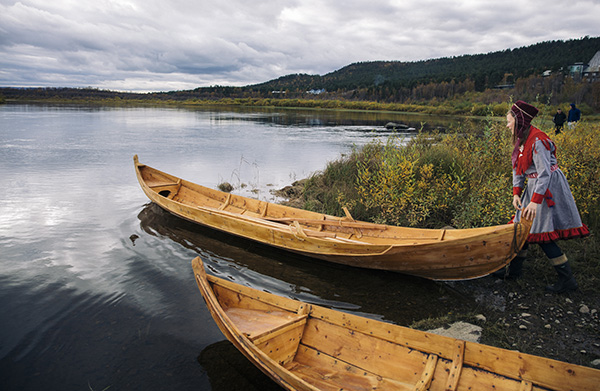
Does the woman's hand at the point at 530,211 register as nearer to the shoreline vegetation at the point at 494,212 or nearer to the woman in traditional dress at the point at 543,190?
the woman in traditional dress at the point at 543,190

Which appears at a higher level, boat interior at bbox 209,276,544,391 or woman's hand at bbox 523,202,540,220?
woman's hand at bbox 523,202,540,220

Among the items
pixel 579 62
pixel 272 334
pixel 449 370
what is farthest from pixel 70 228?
pixel 579 62

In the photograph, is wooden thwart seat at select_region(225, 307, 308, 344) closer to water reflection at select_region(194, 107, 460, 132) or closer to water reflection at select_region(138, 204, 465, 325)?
water reflection at select_region(138, 204, 465, 325)

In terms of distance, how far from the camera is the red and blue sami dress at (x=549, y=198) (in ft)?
13.5

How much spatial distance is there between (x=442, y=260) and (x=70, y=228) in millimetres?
7785

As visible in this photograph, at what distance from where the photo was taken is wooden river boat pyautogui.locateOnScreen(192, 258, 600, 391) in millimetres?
2799

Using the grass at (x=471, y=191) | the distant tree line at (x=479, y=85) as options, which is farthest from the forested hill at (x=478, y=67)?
the grass at (x=471, y=191)

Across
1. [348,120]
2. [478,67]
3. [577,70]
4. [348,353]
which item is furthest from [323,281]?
[478,67]

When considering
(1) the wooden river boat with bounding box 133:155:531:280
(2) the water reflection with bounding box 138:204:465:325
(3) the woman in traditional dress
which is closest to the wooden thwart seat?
(2) the water reflection with bounding box 138:204:465:325

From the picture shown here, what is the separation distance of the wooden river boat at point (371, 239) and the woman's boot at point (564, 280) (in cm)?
68

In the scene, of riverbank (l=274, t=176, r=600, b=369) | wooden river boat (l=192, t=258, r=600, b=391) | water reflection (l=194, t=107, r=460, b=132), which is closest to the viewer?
wooden river boat (l=192, t=258, r=600, b=391)

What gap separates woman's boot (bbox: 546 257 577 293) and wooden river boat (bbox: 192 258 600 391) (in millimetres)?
2294

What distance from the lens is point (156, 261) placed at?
21.8ft

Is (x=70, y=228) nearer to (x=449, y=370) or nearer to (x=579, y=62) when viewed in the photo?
(x=449, y=370)
